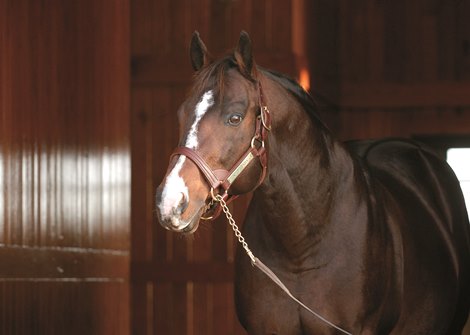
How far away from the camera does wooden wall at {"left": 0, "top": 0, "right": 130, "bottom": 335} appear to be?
4395 millimetres

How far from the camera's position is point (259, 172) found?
137 inches

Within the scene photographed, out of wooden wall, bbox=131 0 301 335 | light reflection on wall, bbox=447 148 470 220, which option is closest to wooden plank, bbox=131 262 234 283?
wooden wall, bbox=131 0 301 335

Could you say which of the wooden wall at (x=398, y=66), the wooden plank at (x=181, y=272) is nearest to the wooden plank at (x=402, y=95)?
the wooden wall at (x=398, y=66)

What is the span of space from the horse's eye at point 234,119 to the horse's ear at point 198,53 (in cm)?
30

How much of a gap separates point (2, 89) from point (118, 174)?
6.19 feet

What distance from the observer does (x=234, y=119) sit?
133 inches

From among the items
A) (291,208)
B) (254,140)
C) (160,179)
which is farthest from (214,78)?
(160,179)

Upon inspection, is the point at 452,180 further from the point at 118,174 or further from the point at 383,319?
the point at 118,174

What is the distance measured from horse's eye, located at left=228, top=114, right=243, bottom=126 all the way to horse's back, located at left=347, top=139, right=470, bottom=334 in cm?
81

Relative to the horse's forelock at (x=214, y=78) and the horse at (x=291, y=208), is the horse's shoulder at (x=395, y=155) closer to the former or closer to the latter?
the horse at (x=291, y=208)

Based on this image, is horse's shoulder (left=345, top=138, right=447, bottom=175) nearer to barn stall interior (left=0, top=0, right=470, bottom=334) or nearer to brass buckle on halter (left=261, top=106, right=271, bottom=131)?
barn stall interior (left=0, top=0, right=470, bottom=334)

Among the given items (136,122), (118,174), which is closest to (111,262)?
(118,174)

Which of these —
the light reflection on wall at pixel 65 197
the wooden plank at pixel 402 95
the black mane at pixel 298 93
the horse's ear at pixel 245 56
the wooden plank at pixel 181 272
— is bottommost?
A: the wooden plank at pixel 181 272

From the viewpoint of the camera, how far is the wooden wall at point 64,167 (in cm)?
439
